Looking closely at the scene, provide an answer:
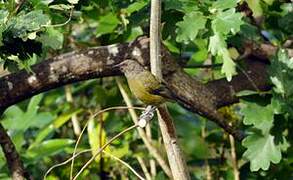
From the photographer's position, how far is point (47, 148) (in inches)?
107

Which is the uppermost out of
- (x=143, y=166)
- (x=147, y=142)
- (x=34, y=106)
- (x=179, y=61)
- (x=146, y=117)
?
(x=146, y=117)

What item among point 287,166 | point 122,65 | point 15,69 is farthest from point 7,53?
point 287,166

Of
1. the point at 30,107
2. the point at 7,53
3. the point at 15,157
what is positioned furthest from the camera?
the point at 30,107

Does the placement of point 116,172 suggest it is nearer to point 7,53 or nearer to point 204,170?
point 204,170

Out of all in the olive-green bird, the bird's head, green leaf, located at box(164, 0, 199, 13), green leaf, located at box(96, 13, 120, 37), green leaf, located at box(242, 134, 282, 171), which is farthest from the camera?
green leaf, located at box(96, 13, 120, 37)

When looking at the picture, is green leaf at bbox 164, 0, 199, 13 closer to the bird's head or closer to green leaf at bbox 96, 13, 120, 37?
the bird's head

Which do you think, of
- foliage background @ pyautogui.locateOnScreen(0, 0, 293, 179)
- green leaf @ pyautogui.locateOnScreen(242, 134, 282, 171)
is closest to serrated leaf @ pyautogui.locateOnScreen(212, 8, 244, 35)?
foliage background @ pyautogui.locateOnScreen(0, 0, 293, 179)

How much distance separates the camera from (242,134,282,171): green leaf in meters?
2.30

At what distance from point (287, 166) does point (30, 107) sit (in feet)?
3.12

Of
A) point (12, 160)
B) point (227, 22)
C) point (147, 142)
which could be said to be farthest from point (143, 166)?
point (227, 22)

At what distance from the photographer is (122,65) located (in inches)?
80.2

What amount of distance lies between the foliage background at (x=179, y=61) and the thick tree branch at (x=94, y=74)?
56mm

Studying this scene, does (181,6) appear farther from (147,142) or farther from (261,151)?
(147,142)

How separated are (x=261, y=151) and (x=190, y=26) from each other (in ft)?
1.67
